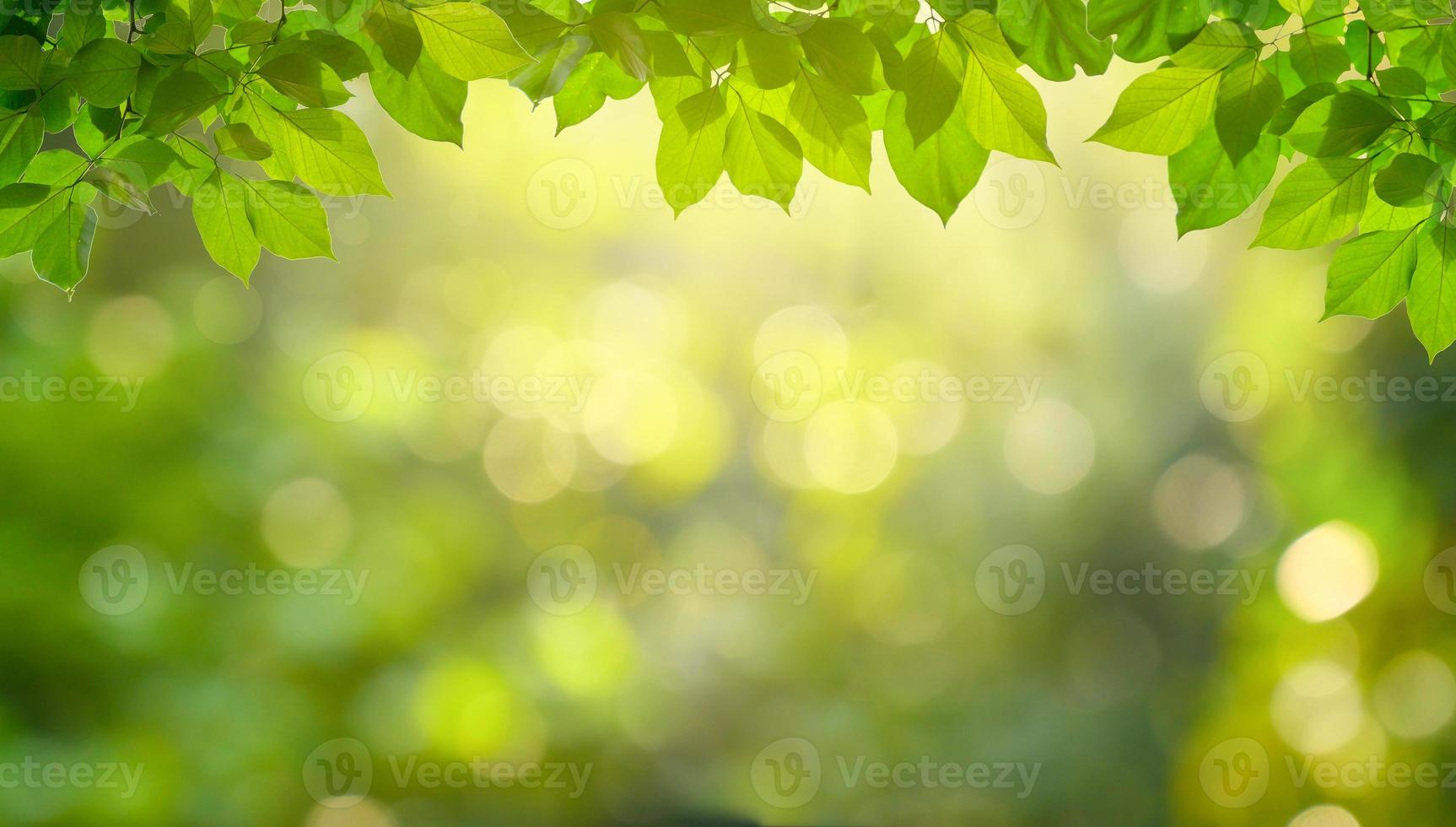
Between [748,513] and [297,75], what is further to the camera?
[748,513]

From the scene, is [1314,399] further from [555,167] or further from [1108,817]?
[555,167]

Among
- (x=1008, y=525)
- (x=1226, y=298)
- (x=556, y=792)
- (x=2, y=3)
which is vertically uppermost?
(x=2, y=3)

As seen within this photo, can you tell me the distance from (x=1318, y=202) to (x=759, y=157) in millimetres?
284

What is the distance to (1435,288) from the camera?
0.51 meters

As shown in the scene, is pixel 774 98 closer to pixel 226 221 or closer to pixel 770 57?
pixel 770 57

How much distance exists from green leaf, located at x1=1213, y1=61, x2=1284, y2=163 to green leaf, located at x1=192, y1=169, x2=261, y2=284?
49 cm

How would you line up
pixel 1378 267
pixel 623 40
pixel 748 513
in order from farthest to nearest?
pixel 748 513 → pixel 1378 267 → pixel 623 40

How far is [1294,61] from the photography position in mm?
480

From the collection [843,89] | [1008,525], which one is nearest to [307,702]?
[1008,525]

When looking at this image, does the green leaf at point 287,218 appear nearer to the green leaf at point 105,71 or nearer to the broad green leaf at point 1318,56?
the green leaf at point 105,71

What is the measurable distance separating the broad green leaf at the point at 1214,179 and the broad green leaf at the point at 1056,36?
9 centimetres

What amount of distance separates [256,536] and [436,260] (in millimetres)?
960

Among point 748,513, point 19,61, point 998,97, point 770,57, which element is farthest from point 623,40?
point 748,513

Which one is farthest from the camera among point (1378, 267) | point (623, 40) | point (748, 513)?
point (748, 513)
